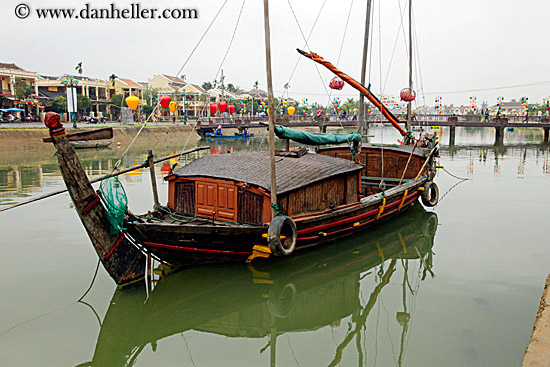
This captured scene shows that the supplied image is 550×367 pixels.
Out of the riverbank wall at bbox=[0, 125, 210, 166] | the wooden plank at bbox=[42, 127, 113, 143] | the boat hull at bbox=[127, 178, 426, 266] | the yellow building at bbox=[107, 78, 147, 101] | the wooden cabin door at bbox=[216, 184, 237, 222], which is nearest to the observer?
the wooden plank at bbox=[42, 127, 113, 143]

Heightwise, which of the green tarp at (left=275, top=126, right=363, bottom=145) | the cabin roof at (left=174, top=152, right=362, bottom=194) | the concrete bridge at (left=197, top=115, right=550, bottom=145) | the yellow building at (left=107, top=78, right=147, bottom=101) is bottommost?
the cabin roof at (left=174, top=152, right=362, bottom=194)

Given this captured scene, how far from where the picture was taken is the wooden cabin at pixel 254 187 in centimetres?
826

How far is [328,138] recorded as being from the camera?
35.2 ft

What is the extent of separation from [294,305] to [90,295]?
3.57 m

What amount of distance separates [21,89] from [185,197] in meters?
44.3

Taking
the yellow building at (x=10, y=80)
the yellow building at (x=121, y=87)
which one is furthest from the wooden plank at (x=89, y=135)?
the yellow building at (x=121, y=87)

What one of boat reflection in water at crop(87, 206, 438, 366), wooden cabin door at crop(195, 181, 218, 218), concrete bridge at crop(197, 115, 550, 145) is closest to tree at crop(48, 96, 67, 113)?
concrete bridge at crop(197, 115, 550, 145)

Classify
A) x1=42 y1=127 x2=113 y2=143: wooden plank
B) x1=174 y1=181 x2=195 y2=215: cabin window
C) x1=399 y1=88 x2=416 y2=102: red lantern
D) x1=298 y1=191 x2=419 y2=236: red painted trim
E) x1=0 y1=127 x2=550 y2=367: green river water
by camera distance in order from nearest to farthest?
x1=0 y1=127 x2=550 y2=367: green river water → x1=42 y1=127 x2=113 y2=143: wooden plank → x1=298 y1=191 x2=419 y2=236: red painted trim → x1=174 y1=181 x2=195 y2=215: cabin window → x1=399 y1=88 x2=416 y2=102: red lantern

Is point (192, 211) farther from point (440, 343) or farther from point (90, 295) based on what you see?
point (440, 343)

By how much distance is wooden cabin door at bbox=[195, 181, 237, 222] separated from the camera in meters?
8.41

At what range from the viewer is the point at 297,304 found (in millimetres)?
7648

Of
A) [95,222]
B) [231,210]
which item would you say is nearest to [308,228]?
[231,210]

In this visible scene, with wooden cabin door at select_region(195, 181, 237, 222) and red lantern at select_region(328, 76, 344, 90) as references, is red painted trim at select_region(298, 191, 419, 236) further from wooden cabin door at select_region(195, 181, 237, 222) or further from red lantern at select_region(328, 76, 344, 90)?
red lantern at select_region(328, 76, 344, 90)

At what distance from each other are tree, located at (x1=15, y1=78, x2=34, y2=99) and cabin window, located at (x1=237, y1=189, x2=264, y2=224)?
4546 cm
